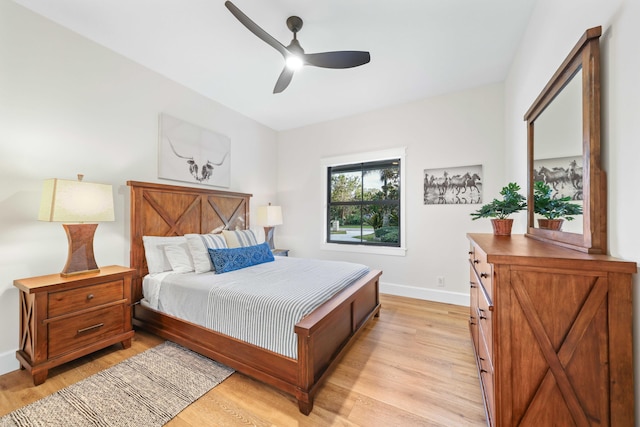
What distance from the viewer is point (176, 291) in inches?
88.9

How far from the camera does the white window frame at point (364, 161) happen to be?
12.0 ft

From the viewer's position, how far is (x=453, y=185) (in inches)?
130

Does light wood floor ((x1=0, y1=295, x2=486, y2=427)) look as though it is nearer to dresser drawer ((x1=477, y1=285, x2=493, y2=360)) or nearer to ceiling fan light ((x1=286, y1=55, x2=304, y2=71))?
dresser drawer ((x1=477, y1=285, x2=493, y2=360))

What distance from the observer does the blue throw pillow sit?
2508 millimetres

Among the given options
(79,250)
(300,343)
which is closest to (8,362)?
(79,250)

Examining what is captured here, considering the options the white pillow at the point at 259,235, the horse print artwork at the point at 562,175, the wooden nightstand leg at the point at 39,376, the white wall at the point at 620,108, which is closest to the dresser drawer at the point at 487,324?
the white wall at the point at 620,108

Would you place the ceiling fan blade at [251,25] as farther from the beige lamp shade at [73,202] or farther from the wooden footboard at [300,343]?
the wooden footboard at [300,343]

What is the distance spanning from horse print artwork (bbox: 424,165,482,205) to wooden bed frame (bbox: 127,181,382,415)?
1.47 m

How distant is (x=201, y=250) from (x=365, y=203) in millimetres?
2551

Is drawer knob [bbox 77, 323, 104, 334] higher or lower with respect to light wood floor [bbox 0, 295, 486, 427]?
higher

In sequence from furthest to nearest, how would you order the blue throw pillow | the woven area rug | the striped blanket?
the blue throw pillow < the striped blanket < the woven area rug

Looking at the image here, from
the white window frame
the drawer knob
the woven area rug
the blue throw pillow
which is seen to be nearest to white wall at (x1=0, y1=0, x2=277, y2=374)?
the drawer knob

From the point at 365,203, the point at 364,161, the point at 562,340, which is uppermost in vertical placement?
the point at 364,161

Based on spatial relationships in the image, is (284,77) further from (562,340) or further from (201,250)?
(562,340)
